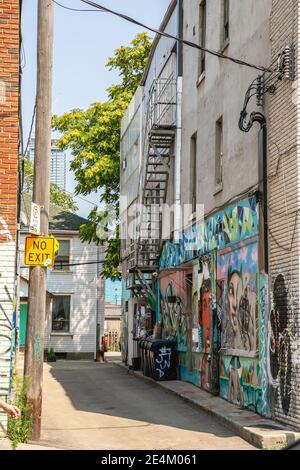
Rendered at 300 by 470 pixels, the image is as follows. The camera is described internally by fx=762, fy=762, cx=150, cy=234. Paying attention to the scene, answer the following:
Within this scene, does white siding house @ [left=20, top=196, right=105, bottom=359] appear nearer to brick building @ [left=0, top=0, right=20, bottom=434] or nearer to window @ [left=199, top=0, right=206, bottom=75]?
window @ [left=199, top=0, right=206, bottom=75]

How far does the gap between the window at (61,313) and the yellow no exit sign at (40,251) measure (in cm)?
2845

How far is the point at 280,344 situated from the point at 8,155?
206 inches

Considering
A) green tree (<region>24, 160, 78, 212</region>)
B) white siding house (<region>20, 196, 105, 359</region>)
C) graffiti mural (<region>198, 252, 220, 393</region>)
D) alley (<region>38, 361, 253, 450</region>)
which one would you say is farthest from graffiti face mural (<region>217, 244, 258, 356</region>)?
green tree (<region>24, 160, 78, 212</region>)

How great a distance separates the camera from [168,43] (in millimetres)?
24219

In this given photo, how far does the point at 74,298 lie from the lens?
130 feet

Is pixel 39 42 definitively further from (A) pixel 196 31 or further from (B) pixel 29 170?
(B) pixel 29 170

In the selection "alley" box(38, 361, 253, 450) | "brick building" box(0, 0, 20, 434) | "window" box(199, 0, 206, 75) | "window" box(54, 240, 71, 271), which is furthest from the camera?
"window" box(54, 240, 71, 271)

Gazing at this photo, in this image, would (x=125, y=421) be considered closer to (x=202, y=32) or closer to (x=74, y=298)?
(x=202, y=32)

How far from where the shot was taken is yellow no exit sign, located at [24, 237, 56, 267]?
11.2 meters

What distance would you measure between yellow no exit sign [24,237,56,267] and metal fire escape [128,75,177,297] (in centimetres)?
1125

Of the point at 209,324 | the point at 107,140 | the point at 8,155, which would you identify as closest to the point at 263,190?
the point at 8,155

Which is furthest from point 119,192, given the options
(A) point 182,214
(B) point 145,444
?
(B) point 145,444

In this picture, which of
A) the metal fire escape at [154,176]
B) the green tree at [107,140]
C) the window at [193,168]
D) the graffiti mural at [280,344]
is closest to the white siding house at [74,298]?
the green tree at [107,140]
